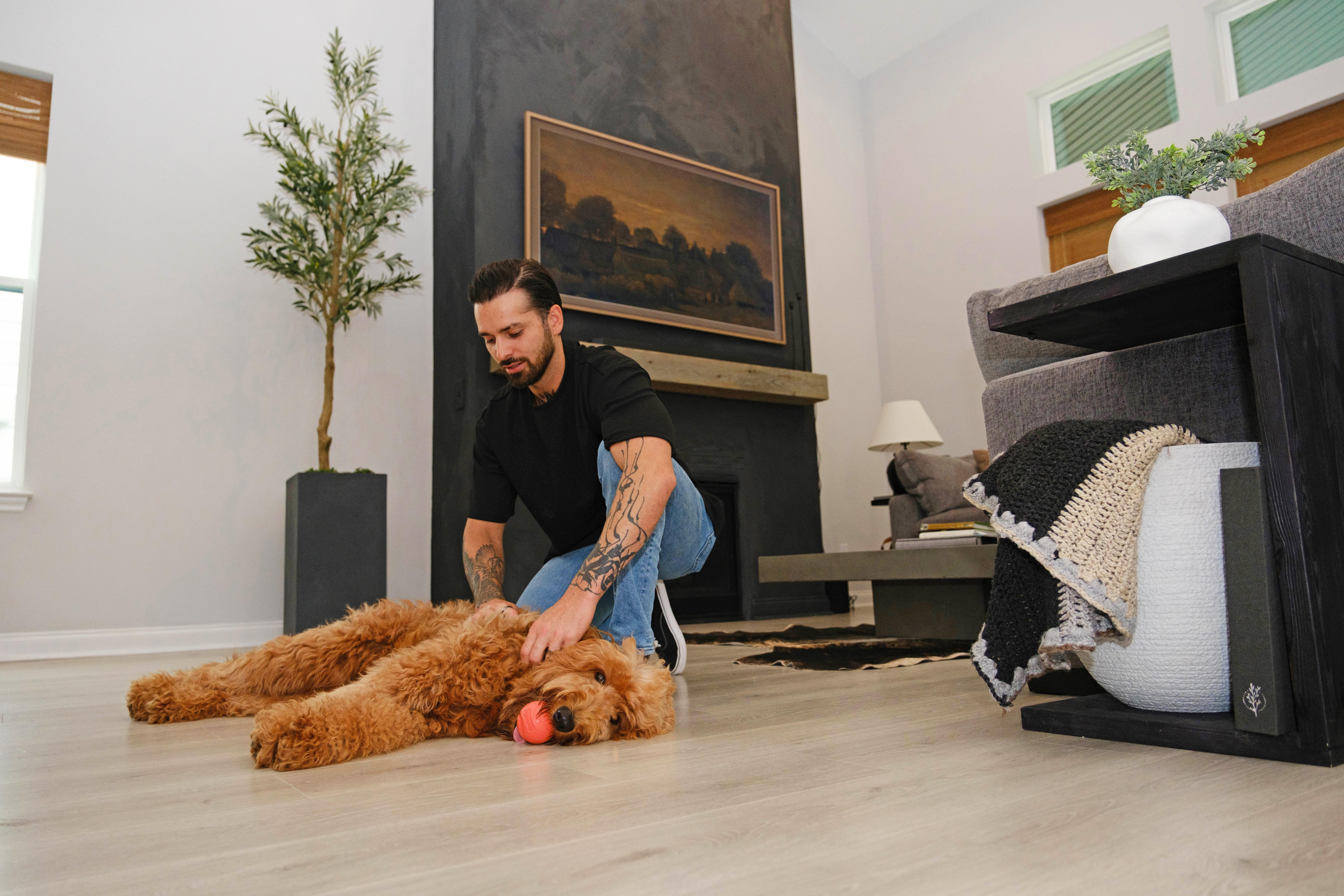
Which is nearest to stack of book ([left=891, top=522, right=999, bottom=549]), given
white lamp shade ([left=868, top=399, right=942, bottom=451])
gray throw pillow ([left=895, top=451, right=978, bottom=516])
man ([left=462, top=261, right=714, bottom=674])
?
man ([left=462, top=261, right=714, bottom=674])

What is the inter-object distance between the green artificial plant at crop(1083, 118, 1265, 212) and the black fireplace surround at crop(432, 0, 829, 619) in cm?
288

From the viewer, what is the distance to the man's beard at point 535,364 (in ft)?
5.74

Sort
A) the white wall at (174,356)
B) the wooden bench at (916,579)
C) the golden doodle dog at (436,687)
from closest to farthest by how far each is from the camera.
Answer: the golden doodle dog at (436,687), the wooden bench at (916,579), the white wall at (174,356)

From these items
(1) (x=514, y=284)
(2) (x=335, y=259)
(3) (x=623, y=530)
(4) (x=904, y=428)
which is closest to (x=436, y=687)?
(3) (x=623, y=530)

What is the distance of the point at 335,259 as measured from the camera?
3527 millimetres

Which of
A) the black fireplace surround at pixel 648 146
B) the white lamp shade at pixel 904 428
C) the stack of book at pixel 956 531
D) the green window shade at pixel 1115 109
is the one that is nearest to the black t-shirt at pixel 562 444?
the stack of book at pixel 956 531

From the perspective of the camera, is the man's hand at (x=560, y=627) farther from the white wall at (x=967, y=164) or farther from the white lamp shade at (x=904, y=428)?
the white wall at (x=967, y=164)

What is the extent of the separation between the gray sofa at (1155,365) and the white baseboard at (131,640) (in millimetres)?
3048

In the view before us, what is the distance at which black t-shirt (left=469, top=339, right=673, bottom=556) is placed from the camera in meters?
1.71

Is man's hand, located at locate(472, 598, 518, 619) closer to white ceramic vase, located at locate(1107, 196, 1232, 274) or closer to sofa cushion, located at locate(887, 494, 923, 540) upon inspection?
white ceramic vase, located at locate(1107, 196, 1232, 274)

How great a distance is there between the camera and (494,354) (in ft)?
5.81

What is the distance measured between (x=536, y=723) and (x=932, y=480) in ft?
11.6

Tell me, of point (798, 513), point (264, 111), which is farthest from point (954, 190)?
point (264, 111)

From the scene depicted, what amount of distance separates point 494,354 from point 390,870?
121 cm
